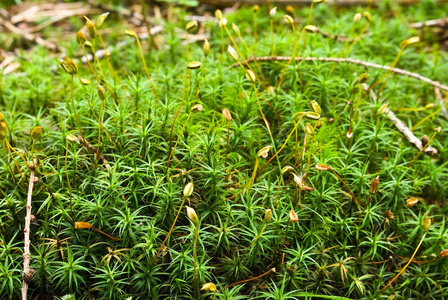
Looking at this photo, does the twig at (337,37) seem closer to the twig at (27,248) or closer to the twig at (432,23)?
the twig at (432,23)

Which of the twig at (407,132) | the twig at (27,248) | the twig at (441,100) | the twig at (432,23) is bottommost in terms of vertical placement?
the twig at (441,100)

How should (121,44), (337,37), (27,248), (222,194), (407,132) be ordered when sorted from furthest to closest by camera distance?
(121,44) → (337,37) → (407,132) → (222,194) → (27,248)

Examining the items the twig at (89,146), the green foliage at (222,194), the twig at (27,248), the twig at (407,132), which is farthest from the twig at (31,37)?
the twig at (407,132)

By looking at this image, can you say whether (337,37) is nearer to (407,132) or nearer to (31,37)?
(407,132)

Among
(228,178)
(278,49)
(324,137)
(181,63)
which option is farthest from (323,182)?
(181,63)

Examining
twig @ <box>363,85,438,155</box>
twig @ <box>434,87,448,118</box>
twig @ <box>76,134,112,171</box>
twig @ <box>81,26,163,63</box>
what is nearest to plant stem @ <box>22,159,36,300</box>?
twig @ <box>76,134,112,171</box>

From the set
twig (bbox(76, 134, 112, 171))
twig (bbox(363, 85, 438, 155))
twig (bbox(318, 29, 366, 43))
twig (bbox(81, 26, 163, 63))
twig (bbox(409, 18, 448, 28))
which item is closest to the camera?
twig (bbox(76, 134, 112, 171))

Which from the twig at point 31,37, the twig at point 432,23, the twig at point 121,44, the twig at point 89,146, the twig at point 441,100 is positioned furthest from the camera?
the twig at point 432,23

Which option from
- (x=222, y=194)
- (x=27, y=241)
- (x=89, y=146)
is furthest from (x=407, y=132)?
(x=27, y=241)

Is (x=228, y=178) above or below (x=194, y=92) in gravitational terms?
below

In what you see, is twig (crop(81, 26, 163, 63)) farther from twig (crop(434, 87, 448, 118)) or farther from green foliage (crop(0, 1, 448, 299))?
twig (crop(434, 87, 448, 118))

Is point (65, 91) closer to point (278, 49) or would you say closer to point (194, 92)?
point (194, 92)
